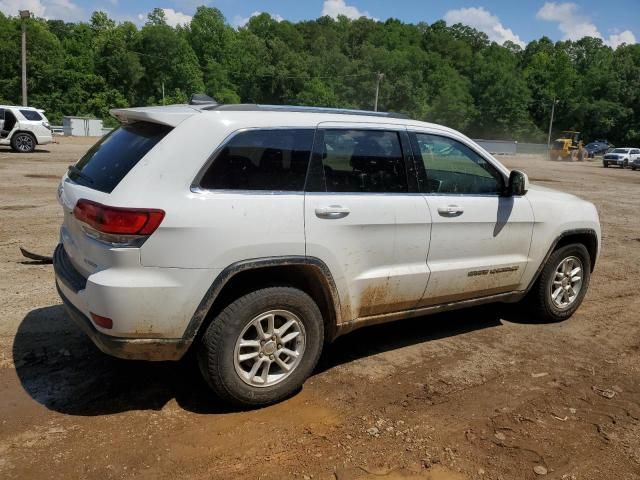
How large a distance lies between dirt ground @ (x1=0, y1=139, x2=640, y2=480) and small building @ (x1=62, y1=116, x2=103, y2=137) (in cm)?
5125

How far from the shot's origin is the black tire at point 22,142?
21.7 m

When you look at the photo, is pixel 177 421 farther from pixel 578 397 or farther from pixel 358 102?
pixel 358 102

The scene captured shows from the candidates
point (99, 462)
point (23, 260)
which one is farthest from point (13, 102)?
point (99, 462)

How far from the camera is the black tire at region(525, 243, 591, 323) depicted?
5199mm

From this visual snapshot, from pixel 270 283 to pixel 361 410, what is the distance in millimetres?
989

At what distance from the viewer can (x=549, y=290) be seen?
17.3ft

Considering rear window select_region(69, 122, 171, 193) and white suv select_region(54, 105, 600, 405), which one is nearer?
white suv select_region(54, 105, 600, 405)

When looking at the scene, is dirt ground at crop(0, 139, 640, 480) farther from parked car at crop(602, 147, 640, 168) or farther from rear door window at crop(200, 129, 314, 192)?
parked car at crop(602, 147, 640, 168)

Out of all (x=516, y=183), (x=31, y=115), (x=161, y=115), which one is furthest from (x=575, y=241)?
(x=31, y=115)

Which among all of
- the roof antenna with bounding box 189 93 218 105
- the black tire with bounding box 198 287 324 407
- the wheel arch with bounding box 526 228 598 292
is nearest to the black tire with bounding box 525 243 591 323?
the wheel arch with bounding box 526 228 598 292

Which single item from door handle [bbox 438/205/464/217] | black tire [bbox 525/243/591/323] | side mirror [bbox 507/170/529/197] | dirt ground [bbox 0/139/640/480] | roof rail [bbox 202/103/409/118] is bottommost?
dirt ground [bbox 0/139/640/480]

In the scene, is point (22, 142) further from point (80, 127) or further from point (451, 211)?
point (80, 127)

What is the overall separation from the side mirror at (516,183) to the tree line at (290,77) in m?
78.7

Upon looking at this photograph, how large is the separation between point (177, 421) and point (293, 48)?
110660 mm
